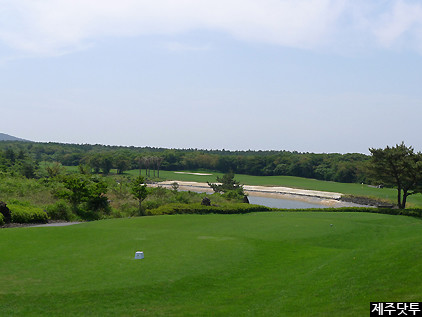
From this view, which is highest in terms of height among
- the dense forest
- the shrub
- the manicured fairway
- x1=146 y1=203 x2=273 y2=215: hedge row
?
the dense forest

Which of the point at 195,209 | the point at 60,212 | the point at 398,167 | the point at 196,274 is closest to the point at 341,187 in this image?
the point at 398,167

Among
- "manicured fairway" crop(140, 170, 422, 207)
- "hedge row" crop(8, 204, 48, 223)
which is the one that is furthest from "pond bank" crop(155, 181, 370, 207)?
"hedge row" crop(8, 204, 48, 223)

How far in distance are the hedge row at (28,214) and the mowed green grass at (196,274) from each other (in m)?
5.68

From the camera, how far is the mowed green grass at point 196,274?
1112 centimetres

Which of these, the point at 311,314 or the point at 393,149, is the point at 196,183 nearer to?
the point at 393,149

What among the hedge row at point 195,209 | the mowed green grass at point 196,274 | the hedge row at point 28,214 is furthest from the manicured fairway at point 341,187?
the hedge row at point 28,214

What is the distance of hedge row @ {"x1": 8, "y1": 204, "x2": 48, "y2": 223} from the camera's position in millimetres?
26797

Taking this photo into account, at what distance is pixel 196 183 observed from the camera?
9612 centimetres

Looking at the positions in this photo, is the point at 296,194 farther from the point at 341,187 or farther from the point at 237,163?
the point at 237,163

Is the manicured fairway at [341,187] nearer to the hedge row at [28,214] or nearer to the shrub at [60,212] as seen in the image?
the shrub at [60,212]

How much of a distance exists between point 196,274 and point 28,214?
18.2m

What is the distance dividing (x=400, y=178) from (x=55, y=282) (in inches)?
1453

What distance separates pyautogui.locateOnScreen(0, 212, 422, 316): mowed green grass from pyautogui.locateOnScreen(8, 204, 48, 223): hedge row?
224 inches

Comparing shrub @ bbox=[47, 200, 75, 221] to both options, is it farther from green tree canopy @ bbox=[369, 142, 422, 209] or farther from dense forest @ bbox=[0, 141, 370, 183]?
dense forest @ bbox=[0, 141, 370, 183]
